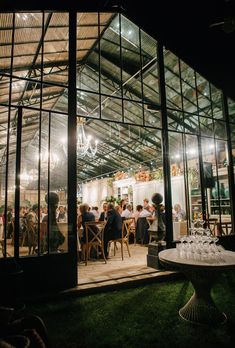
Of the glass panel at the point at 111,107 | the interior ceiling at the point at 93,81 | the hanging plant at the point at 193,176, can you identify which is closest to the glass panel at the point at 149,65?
the interior ceiling at the point at 93,81

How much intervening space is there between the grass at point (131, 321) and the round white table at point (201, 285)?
93 mm

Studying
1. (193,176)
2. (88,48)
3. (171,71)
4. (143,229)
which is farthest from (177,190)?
(88,48)

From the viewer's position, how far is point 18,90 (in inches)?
265

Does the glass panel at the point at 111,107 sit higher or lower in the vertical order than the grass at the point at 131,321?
higher

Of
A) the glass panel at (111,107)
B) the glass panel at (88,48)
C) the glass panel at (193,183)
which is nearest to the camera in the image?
the glass panel at (88,48)

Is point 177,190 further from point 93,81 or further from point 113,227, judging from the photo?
point 93,81

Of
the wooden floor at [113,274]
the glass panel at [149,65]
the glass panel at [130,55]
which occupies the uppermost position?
the glass panel at [130,55]

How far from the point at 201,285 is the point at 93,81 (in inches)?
275

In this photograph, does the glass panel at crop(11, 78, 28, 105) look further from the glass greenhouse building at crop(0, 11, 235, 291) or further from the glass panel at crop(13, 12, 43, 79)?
the glass panel at crop(13, 12, 43, 79)

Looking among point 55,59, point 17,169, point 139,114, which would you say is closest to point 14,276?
point 17,169

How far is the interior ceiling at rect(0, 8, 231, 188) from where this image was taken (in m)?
4.73

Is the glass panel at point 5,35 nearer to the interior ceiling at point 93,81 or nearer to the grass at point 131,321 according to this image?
the interior ceiling at point 93,81

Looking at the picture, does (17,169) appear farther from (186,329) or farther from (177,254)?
(186,329)

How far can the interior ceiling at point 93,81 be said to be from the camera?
4.73 meters
